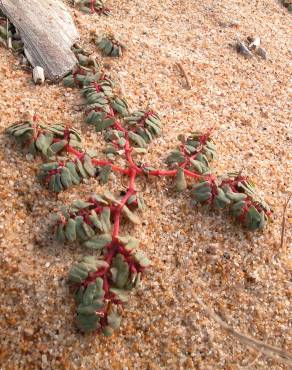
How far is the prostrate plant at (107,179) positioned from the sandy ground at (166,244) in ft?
0.26

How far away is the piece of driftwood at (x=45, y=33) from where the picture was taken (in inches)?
123

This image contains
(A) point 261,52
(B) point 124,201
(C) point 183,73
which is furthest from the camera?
(A) point 261,52

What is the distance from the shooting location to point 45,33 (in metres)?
3.22

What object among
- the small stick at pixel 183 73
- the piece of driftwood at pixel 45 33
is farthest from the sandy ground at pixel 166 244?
the piece of driftwood at pixel 45 33

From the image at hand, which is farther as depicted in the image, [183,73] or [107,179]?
[183,73]

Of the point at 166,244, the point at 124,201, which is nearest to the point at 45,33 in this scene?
the point at 124,201

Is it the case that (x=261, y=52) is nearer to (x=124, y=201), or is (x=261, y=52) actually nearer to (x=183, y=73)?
(x=183, y=73)

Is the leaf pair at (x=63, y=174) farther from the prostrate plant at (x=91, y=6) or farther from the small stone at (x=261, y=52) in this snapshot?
the small stone at (x=261, y=52)

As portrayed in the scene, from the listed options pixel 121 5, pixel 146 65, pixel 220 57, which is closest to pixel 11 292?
pixel 146 65

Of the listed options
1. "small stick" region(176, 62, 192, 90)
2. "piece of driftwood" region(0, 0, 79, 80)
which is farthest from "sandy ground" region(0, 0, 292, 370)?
"piece of driftwood" region(0, 0, 79, 80)

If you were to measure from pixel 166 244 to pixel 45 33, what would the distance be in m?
1.77

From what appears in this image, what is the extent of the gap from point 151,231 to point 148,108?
1.03m

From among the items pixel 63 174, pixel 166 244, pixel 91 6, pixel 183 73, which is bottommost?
pixel 166 244

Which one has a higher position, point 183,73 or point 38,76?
point 38,76
